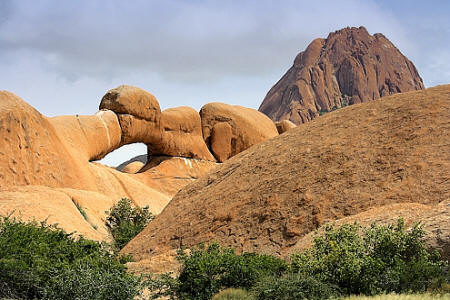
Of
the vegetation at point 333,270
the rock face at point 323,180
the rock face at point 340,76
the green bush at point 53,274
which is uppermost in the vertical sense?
the rock face at point 340,76

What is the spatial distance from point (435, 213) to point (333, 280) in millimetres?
2466

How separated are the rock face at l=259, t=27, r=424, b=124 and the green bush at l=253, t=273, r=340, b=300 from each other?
300ft

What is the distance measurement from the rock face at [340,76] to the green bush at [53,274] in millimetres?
90218

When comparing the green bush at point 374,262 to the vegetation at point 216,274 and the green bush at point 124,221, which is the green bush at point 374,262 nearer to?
the vegetation at point 216,274

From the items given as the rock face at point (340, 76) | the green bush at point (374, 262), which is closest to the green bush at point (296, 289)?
the green bush at point (374, 262)

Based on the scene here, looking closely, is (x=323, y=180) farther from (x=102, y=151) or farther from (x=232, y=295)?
(x=102, y=151)

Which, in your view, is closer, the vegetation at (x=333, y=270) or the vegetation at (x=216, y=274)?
the vegetation at (x=333, y=270)

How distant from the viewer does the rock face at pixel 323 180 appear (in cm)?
1248

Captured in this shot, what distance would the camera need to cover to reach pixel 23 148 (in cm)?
2233

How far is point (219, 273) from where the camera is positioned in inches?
408

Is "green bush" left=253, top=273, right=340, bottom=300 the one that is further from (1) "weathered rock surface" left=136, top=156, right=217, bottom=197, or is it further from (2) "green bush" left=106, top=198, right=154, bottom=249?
(1) "weathered rock surface" left=136, top=156, right=217, bottom=197

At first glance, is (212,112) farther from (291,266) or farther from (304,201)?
(291,266)

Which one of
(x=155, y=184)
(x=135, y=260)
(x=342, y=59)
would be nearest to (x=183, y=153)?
(x=155, y=184)

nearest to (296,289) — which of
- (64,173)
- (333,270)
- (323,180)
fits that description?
(333,270)
